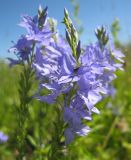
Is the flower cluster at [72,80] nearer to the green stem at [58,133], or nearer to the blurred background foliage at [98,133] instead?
the green stem at [58,133]

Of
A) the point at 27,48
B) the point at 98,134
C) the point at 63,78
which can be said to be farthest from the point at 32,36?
the point at 98,134

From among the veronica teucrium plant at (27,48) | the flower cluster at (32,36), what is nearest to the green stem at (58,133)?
the veronica teucrium plant at (27,48)

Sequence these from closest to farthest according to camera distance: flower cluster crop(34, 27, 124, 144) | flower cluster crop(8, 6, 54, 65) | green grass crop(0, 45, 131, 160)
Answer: flower cluster crop(34, 27, 124, 144) < flower cluster crop(8, 6, 54, 65) < green grass crop(0, 45, 131, 160)

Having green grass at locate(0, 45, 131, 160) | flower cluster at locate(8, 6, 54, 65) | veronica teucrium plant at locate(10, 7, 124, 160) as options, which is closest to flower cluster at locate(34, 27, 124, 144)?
veronica teucrium plant at locate(10, 7, 124, 160)

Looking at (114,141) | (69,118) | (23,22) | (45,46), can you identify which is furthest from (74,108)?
(114,141)

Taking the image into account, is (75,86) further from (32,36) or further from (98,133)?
(98,133)

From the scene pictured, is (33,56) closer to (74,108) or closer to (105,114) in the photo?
(74,108)

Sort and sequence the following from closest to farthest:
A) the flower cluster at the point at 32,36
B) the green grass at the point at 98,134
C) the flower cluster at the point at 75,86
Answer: the flower cluster at the point at 75,86 < the flower cluster at the point at 32,36 < the green grass at the point at 98,134

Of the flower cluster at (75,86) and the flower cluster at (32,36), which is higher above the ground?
the flower cluster at (32,36)

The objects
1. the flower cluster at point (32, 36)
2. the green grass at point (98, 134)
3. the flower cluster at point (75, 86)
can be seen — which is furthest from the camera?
the green grass at point (98, 134)

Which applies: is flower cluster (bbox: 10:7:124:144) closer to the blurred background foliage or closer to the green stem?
the green stem
